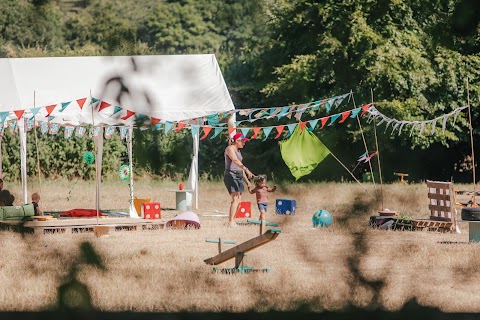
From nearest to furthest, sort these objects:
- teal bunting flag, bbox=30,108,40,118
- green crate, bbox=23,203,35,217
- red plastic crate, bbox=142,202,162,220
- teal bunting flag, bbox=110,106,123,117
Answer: teal bunting flag, bbox=110,106,123,117 < green crate, bbox=23,203,35,217 < teal bunting flag, bbox=30,108,40,118 < red plastic crate, bbox=142,202,162,220

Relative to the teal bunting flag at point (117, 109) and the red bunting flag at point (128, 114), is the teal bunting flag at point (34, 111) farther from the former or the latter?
the teal bunting flag at point (117, 109)

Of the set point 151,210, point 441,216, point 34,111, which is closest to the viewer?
point 441,216

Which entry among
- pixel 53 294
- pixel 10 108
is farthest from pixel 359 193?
pixel 10 108

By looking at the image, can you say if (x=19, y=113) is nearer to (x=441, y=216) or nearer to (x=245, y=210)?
(x=245, y=210)

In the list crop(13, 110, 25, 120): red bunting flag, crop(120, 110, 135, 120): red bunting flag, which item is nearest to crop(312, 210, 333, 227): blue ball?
crop(120, 110, 135, 120): red bunting flag

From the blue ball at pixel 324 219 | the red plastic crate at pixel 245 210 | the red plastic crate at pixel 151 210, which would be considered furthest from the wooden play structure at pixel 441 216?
the blue ball at pixel 324 219

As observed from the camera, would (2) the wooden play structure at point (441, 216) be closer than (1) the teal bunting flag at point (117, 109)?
No

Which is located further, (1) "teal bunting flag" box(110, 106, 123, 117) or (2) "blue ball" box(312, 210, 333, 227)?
(2) "blue ball" box(312, 210, 333, 227)

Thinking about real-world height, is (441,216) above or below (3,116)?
below

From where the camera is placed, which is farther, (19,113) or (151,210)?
(151,210)

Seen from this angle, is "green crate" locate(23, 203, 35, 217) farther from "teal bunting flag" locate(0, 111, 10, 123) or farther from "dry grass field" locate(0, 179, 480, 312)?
"dry grass field" locate(0, 179, 480, 312)

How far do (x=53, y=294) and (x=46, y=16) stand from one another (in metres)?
0.58

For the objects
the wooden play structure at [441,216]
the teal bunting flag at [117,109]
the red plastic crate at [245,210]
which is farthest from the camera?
the red plastic crate at [245,210]

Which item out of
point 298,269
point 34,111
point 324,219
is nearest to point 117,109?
point 298,269
